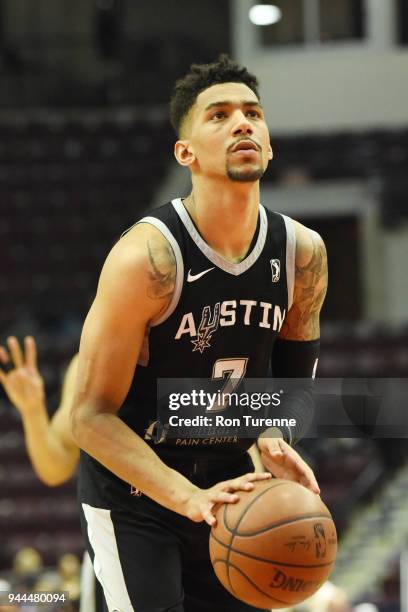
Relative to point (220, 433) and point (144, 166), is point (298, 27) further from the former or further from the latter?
point (220, 433)

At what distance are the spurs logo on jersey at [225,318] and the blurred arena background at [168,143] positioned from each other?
23.5ft

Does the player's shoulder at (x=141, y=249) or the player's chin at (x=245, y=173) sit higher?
the player's chin at (x=245, y=173)

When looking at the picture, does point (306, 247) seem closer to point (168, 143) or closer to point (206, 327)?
point (206, 327)

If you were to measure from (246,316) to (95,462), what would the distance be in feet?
2.10

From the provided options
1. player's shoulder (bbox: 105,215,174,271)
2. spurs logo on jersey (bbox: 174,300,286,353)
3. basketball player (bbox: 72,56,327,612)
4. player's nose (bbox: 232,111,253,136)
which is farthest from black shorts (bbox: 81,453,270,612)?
player's nose (bbox: 232,111,253,136)

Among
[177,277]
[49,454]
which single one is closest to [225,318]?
[177,277]

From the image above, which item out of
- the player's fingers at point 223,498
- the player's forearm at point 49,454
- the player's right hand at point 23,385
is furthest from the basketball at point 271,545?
the player's right hand at point 23,385

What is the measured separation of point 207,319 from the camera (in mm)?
3154

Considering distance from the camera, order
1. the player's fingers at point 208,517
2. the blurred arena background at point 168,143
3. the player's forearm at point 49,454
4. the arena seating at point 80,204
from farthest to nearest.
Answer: the blurred arena background at point 168,143
the arena seating at point 80,204
the player's forearm at point 49,454
the player's fingers at point 208,517

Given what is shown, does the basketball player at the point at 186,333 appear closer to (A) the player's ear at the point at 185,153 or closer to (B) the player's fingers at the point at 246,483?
(A) the player's ear at the point at 185,153

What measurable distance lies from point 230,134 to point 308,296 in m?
0.58

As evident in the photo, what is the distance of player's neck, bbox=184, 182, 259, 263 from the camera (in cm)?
321

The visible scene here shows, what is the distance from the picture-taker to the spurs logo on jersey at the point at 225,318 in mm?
3148

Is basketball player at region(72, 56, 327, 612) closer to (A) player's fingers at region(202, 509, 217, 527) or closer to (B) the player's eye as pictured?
(B) the player's eye
